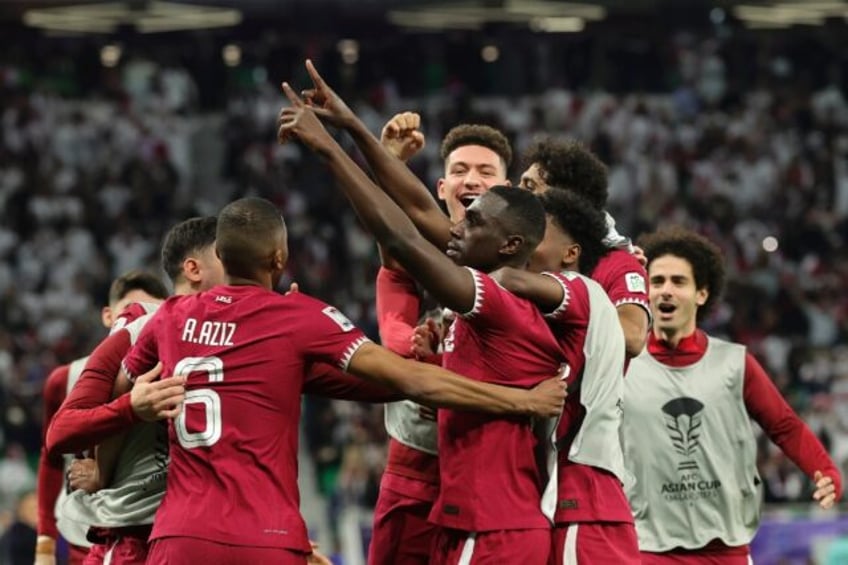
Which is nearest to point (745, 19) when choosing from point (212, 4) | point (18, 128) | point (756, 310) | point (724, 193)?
point (724, 193)

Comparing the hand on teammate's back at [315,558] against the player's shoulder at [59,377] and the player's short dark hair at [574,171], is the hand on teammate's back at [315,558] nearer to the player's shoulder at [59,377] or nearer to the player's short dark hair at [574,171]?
the player's short dark hair at [574,171]

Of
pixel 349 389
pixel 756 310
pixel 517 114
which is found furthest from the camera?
pixel 517 114

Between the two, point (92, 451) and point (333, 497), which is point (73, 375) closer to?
point (92, 451)

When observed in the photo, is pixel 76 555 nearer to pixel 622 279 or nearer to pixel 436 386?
pixel 436 386

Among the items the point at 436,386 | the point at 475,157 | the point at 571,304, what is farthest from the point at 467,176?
the point at 436,386

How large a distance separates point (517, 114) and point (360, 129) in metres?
19.8

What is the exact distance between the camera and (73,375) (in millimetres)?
7930

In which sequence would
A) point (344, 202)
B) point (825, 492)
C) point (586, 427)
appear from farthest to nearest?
point (344, 202)
point (825, 492)
point (586, 427)

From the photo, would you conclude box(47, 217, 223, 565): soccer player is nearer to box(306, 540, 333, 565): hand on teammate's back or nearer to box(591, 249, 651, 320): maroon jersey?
box(306, 540, 333, 565): hand on teammate's back

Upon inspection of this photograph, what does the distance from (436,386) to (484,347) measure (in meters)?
0.29

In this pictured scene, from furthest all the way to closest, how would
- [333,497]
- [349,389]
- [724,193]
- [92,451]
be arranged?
[724,193], [333,497], [92,451], [349,389]

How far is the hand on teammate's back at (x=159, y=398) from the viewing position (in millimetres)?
5539

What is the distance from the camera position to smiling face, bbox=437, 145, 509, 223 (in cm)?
718

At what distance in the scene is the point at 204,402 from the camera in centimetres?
557
